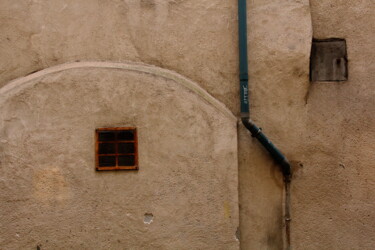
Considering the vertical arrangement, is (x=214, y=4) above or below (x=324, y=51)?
above

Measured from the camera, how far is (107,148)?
5293 millimetres

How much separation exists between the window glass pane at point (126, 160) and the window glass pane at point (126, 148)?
5 centimetres

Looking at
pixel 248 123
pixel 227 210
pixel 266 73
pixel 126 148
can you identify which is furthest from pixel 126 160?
pixel 266 73

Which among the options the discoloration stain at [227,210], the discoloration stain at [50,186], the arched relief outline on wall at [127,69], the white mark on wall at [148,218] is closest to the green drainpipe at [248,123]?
the arched relief outline on wall at [127,69]

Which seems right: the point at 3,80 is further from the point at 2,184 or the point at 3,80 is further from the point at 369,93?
the point at 369,93

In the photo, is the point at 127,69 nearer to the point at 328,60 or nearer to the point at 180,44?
the point at 180,44

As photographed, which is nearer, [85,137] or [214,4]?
[85,137]

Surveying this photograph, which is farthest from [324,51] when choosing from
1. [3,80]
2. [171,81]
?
[3,80]

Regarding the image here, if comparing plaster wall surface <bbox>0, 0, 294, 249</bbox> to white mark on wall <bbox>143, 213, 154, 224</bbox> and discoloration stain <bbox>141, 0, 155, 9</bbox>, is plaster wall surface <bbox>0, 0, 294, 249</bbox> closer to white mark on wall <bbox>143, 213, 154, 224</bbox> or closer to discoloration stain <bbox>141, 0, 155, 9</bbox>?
discoloration stain <bbox>141, 0, 155, 9</bbox>

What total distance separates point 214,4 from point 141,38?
884 mm

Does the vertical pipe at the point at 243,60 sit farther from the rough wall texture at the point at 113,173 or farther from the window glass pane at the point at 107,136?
the window glass pane at the point at 107,136

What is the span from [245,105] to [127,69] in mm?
1299

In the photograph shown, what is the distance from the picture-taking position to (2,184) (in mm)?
5066

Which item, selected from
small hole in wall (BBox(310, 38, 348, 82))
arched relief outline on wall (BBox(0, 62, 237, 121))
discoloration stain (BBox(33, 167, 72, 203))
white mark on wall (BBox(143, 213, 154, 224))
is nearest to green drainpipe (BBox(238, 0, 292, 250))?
arched relief outline on wall (BBox(0, 62, 237, 121))
